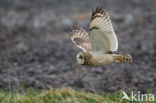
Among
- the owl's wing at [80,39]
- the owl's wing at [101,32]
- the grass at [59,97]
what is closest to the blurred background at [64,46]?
the grass at [59,97]

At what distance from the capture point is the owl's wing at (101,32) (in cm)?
623

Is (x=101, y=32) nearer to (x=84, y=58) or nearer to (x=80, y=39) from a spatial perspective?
(x=84, y=58)

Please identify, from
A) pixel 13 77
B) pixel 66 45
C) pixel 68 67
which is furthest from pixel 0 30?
pixel 13 77

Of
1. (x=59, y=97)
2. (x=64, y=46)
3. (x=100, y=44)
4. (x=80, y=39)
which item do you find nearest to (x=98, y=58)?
(x=100, y=44)

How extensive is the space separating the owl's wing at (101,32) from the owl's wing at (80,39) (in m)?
0.31

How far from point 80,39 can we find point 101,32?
0.87m

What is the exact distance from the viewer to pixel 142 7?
16469mm

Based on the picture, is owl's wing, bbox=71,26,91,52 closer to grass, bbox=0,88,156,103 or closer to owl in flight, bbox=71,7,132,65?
owl in flight, bbox=71,7,132,65

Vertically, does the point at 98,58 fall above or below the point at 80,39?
below

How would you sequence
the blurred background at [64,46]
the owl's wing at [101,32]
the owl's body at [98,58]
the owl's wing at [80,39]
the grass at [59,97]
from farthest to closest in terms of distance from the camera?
the blurred background at [64,46], the owl's wing at [80,39], the grass at [59,97], the owl's body at [98,58], the owl's wing at [101,32]

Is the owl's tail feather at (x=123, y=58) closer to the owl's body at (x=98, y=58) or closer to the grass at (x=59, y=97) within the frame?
the owl's body at (x=98, y=58)

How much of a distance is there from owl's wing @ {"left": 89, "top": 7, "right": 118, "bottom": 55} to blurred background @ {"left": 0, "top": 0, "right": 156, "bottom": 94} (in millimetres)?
1369

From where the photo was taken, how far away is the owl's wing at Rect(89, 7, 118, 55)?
6227 millimetres

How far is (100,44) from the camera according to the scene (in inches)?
255
